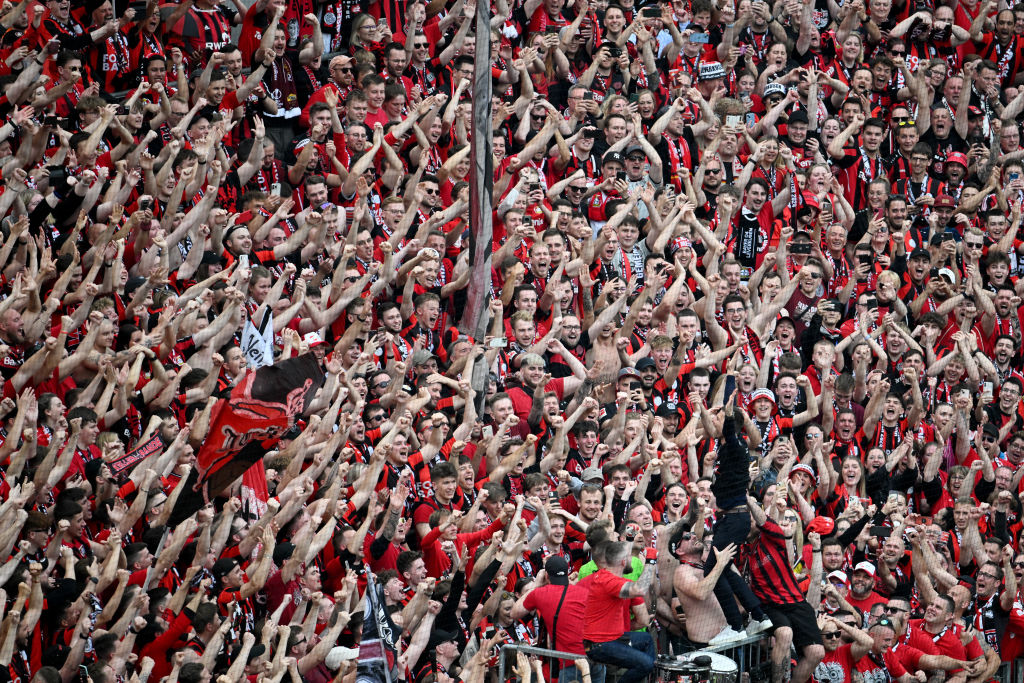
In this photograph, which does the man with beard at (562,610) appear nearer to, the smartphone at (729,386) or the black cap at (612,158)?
the smartphone at (729,386)

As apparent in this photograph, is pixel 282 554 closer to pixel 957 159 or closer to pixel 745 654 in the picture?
pixel 745 654

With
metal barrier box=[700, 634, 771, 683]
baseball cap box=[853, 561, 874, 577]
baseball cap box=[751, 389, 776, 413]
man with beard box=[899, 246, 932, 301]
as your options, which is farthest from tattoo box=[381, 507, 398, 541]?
man with beard box=[899, 246, 932, 301]

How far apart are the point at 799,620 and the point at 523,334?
3222mm

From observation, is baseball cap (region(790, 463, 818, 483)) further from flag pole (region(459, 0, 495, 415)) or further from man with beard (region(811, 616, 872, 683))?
flag pole (region(459, 0, 495, 415))

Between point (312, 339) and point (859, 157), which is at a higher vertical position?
point (859, 157)

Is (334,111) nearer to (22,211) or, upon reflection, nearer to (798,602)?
(22,211)

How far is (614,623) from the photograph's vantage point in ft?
38.3

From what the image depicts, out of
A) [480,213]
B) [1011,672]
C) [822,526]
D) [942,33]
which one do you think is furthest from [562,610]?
[942,33]

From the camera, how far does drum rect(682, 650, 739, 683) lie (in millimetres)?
11422

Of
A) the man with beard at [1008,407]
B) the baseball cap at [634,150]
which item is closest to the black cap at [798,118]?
the baseball cap at [634,150]

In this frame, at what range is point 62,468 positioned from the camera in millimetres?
11695

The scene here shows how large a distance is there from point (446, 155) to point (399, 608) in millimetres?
4929

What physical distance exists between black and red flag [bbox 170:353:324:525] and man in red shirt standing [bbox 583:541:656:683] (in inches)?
77.8

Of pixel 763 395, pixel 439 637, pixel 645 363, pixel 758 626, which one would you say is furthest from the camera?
pixel 763 395
